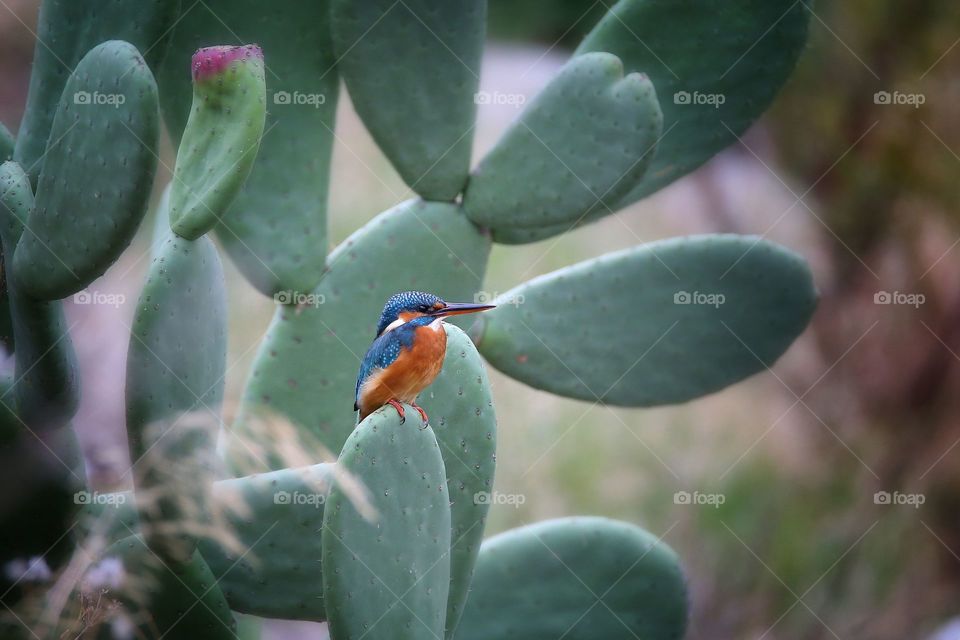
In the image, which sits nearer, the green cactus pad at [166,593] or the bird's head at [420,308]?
the bird's head at [420,308]

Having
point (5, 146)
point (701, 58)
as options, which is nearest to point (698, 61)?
point (701, 58)

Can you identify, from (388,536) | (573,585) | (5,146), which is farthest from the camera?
(573,585)

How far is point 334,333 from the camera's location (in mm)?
1400

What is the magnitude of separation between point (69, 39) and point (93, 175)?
0.92 ft

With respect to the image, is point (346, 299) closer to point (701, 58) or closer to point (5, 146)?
point (5, 146)

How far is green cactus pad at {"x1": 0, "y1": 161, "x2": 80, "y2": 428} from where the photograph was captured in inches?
45.4

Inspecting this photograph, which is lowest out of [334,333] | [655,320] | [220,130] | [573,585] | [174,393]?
[573,585]

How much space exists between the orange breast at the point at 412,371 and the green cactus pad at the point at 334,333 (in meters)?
0.39

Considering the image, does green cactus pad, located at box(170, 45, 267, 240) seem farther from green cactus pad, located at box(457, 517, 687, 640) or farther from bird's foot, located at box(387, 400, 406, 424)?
green cactus pad, located at box(457, 517, 687, 640)

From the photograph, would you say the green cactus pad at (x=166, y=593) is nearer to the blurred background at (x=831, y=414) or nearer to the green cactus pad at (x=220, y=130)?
the green cactus pad at (x=220, y=130)

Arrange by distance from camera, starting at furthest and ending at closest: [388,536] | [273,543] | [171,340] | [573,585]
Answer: [573,585], [273,543], [171,340], [388,536]

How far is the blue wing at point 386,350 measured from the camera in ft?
3.27

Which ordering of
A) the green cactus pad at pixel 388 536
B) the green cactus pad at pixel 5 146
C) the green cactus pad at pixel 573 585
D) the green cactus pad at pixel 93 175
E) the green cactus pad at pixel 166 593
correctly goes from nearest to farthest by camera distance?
the green cactus pad at pixel 388 536 → the green cactus pad at pixel 93 175 → the green cactus pad at pixel 166 593 → the green cactus pad at pixel 5 146 → the green cactus pad at pixel 573 585

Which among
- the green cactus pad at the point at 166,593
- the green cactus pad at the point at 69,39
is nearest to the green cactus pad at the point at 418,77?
the green cactus pad at the point at 69,39
